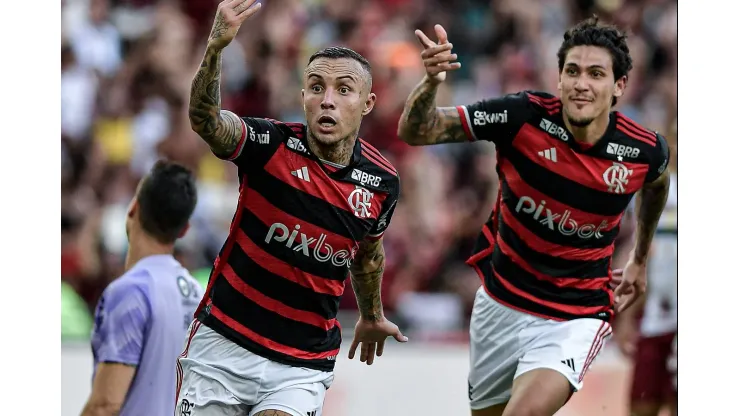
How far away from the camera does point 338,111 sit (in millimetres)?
4562

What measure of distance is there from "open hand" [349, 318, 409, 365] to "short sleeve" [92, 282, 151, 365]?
1004 millimetres

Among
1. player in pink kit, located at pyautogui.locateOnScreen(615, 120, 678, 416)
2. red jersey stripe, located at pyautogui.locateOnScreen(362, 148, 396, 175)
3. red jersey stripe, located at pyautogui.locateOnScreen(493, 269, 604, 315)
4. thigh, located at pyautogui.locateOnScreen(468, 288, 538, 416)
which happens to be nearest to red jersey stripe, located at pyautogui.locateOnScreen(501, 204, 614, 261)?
red jersey stripe, located at pyautogui.locateOnScreen(493, 269, 604, 315)

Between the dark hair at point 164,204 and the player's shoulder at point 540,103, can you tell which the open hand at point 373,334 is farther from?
the player's shoulder at point 540,103

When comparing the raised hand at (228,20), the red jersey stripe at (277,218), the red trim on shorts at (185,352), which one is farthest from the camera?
the red trim on shorts at (185,352)

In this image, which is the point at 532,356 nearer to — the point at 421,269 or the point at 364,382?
the point at 364,382

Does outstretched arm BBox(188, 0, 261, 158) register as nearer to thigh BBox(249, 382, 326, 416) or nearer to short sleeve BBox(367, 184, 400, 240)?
short sleeve BBox(367, 184, 400, 240)

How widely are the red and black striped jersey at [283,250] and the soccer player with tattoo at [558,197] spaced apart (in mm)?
729

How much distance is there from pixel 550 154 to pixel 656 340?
3.01 meters

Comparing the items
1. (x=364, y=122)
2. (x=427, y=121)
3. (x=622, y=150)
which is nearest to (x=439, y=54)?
(x=427, y=121)

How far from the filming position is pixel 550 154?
538 centimetres

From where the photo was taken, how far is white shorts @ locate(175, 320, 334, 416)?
4.50 metres

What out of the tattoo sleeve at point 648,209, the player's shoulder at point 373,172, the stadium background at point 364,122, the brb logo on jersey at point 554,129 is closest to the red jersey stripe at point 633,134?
the tattoo sleeve at point 648,209

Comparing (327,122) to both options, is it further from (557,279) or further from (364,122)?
(364,122)

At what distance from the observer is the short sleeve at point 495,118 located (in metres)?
5.30
